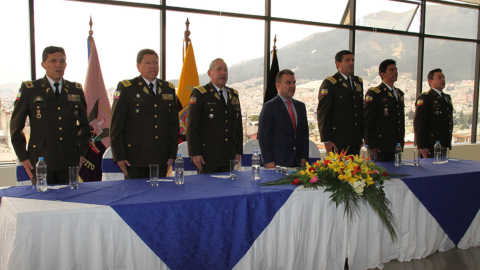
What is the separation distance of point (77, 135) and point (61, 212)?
1.27 metres

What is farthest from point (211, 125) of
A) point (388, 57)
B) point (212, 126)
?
point (388, 57)

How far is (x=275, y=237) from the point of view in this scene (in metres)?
2.23

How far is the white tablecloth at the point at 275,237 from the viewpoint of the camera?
1740 millimetres

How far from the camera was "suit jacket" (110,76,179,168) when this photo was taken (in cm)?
277

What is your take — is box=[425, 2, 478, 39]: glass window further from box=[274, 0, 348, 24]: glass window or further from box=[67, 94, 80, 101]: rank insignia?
box=[67, 94, 80, 101]: rank insignia

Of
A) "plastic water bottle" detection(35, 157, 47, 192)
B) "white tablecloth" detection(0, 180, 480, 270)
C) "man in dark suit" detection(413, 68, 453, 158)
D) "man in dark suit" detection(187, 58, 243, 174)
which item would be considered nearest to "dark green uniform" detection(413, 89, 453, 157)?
"man in dark suit" detection(413, 68, 453, 158)

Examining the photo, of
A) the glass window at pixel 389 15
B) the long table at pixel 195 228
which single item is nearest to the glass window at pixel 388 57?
the glass window at pixel 389 15

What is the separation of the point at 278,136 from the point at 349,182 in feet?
3.13

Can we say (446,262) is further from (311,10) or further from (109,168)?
(311,10)

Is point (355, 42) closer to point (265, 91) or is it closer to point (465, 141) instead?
point (265, 91)

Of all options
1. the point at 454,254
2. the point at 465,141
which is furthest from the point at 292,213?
the point at 465,141

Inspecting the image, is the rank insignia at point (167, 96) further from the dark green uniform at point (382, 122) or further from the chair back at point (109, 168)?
the dark green uniform at point (382, 122)

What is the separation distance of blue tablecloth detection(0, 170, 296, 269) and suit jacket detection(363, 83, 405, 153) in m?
2.04

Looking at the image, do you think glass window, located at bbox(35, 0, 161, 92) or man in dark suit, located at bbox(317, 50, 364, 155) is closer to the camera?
man in dark suit, located at bbox(317, 50, 364, 155)
